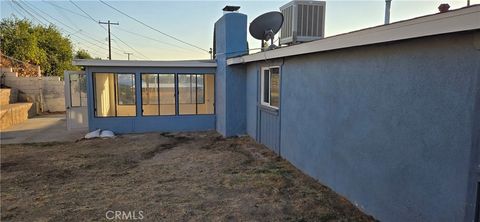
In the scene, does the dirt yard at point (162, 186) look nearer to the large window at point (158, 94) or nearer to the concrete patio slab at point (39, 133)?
the concrete patio slab at point (39, 133)

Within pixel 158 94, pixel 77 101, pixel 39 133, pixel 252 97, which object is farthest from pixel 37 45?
pixel 252 97

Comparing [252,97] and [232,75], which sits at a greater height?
[232,75]

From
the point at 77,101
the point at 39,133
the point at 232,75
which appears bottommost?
the point at 39,133

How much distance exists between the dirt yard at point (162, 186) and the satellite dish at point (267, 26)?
2.66 meters

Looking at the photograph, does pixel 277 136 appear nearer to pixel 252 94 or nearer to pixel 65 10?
pixel 252 94

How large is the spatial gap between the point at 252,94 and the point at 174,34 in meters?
21.2

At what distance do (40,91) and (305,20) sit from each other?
1400cm

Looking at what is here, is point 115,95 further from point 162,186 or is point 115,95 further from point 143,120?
point 162,186

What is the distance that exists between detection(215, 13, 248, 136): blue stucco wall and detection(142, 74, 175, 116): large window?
1759 mm

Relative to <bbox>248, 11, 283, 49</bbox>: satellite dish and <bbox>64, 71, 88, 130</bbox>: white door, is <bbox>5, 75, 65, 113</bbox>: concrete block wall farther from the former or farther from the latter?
<bbox>248, 11, 283, 49</bbox>: satellite dish

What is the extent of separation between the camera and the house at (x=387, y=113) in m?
2.36

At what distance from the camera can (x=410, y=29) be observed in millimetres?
2576

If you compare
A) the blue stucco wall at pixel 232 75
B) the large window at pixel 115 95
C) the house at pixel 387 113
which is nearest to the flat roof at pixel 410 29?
the house at pixel 387 113

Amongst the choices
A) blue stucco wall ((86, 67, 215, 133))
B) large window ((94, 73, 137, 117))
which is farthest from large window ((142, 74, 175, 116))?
large window ((94, 73, 137, 117))
